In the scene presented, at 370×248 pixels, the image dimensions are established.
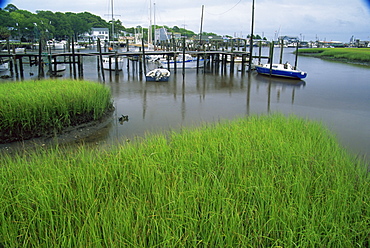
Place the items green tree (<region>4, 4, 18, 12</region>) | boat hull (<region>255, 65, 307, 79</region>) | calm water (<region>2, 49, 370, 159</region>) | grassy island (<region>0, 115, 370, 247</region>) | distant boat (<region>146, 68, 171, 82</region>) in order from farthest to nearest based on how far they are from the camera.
→ 1. green tree (<region>4, 4, 18, 12</region>)
2. boat hull (<region>255, 65, 307, 79</region>)
3. distant boat (<region>146, 68, 171, 82</region>)
4. calm water (<region>2, 49, 370, 159</region>)
5. grassy island (<region>0, 115, 370, 247</region>)

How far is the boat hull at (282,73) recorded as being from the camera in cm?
2213

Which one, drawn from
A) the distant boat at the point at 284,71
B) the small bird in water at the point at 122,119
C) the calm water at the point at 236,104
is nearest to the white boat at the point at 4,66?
the calm water at the point at 236,104

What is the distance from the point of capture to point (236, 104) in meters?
14.1

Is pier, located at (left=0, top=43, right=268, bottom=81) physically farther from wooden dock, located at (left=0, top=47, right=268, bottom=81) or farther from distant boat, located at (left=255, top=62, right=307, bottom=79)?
distant boat, located at (left=255, top=62, right=307, bottom=79)

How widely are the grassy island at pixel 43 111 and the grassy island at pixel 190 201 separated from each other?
3.99m

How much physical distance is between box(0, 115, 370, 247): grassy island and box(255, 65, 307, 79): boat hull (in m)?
18.3

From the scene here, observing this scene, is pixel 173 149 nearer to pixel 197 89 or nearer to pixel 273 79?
pixel 197 89

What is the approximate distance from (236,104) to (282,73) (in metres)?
10.5

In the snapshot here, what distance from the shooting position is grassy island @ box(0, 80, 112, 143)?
26.0ft

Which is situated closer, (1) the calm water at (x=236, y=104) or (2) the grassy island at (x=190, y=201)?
(2) the grassy island at (x=190, y=201)

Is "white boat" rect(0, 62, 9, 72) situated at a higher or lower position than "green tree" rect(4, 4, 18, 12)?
lower

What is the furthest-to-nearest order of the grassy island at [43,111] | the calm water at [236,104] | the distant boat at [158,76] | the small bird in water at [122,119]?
the distant boat at [158,76] < the small bird in water at [122,119] < the calm water at [236,104] < the grassy island at [43,111]

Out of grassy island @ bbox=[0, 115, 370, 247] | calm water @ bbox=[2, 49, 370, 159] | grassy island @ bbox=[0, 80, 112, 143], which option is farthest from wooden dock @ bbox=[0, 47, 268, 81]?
grassy island @ bbox=[0, 115, 370, 247]

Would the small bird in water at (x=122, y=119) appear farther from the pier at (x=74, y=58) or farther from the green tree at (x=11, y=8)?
the green tree at (x=11, y=8)
